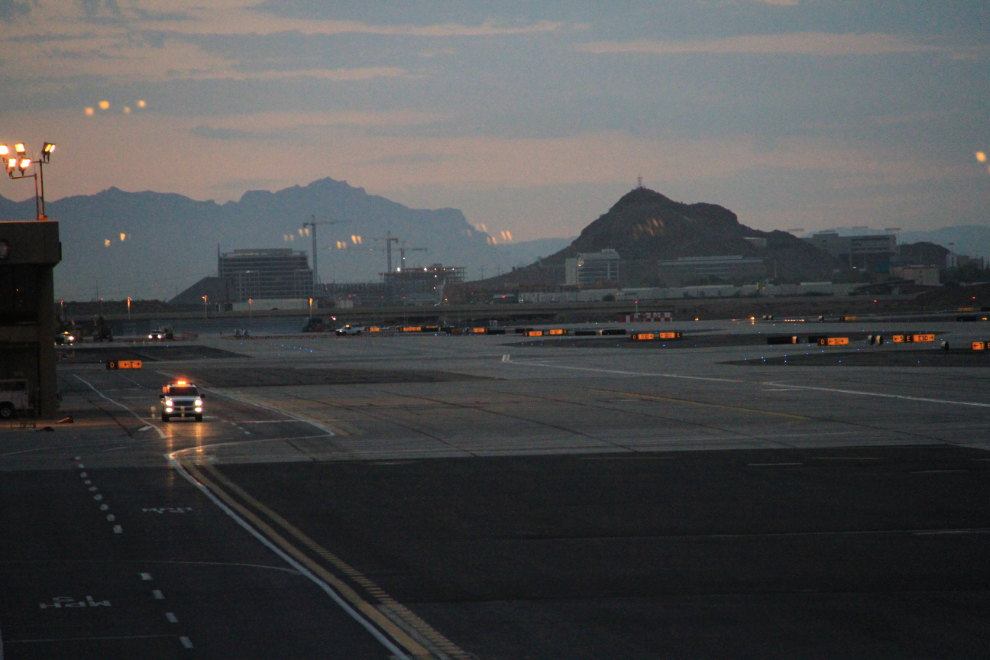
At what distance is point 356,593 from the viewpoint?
15711mm

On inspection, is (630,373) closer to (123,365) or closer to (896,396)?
(896,396)

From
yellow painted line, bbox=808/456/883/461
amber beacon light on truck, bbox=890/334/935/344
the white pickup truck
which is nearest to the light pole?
the white pickup truck

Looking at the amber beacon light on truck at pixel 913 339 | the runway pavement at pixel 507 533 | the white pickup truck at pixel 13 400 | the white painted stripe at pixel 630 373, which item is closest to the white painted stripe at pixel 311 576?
the runway pavement at pixel 507 533

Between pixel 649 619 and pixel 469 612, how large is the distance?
2488 millimetres

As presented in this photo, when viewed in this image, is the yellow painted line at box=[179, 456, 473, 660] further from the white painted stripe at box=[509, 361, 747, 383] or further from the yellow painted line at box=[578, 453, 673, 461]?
the white painted stripe at box=[509, 361, 747, 383]

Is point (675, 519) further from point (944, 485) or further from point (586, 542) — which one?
point (944, 485)

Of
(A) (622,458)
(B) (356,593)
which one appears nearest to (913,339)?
(A) (622,458)

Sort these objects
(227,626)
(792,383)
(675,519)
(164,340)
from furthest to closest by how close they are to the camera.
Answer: (164,340) → (792,383) → (675,519) → (227,626)

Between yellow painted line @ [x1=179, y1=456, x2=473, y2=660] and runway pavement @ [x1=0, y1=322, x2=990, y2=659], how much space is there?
Answer: 0.19 ft

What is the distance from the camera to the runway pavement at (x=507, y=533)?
44.7ft

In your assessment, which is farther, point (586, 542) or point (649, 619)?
point (586, 542)

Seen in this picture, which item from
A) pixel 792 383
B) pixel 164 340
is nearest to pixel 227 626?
pixel 792 383

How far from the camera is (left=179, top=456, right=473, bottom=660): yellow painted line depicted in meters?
13.1

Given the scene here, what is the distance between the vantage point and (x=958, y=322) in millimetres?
140125
